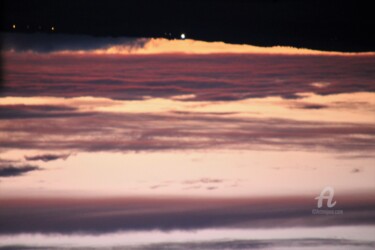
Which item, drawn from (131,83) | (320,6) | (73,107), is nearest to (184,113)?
(131,83)

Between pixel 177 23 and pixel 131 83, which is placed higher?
pixel 177 23

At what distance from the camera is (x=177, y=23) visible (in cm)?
630

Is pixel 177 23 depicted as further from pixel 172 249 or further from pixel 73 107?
pixel 172 249

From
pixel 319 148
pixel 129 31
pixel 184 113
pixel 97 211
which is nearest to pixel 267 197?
pixel 319 148

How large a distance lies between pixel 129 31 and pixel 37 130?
3.68ft

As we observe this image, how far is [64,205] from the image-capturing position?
6102 mm

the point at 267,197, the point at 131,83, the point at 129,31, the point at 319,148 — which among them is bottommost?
the point at 267,197

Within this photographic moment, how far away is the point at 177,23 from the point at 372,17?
5.42 ft

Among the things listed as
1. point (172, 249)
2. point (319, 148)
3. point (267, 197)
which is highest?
point (319, 148)

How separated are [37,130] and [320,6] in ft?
8.50

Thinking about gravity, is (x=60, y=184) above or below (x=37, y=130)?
below

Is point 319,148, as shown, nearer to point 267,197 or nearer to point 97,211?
point 267,197

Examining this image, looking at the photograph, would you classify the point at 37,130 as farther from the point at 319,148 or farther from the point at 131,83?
the point at 319,148

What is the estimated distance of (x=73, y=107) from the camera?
6.17 m
